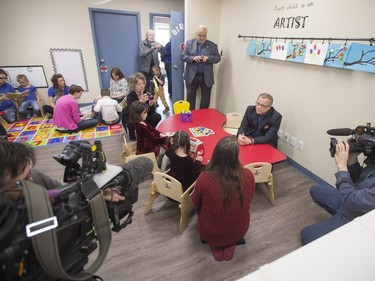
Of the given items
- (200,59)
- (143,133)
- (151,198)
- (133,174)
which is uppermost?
(200,59)

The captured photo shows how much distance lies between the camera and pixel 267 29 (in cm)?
302

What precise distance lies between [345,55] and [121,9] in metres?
4.59

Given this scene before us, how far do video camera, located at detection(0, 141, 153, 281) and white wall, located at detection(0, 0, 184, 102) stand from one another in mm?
4873

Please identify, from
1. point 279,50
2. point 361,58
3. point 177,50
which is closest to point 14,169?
point 361,58

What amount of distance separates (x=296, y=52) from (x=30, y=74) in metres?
4.96

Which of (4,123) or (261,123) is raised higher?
(261,123)

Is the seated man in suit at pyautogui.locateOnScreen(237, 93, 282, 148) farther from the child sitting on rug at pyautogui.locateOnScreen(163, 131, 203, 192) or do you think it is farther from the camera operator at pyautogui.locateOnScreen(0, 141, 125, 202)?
the camera operator at pyautogui.locateOnScreen(0, 141, 125, 202)

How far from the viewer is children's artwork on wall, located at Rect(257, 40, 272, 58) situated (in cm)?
298

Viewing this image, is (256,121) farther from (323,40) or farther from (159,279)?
(159,279)

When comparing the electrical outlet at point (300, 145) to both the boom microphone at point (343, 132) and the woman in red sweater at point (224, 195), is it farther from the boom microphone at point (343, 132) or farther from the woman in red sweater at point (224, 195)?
the woman in red sweater at point (224, 195)

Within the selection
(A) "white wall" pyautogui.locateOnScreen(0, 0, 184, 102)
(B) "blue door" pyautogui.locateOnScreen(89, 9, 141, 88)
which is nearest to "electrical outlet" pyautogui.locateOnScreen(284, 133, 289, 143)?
(B) "blue door" pyautogui.locateOnScreen(89, 9, 141, 88)

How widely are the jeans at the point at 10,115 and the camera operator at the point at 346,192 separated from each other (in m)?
5.05

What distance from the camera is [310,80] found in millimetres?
2514

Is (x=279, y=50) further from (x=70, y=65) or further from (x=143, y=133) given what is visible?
(x=70, y=65)
